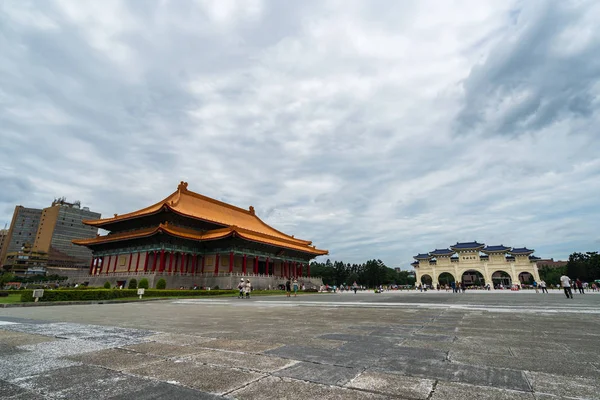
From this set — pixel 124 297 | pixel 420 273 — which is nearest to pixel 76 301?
pixel 124 297

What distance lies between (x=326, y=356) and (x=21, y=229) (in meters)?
139

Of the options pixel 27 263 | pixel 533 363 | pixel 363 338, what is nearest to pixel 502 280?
pixel 363 338

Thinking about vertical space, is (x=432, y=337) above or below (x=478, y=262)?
below

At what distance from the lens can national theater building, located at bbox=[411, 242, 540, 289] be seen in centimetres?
5669

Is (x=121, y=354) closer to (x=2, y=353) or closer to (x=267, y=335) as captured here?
(x=2, y=353)

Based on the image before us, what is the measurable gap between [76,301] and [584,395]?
2279 cm

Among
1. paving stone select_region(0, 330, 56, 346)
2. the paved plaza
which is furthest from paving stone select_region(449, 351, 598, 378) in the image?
paving stone select_region(0, 330, 56, 346)

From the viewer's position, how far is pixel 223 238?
128ft

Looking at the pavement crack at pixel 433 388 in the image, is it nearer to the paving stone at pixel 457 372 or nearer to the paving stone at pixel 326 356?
the paving stone at pixel 457 372

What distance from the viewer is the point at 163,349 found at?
4.27 m

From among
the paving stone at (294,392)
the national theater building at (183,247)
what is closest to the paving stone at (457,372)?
the paving stone at (294,392)

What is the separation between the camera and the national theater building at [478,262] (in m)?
56.7

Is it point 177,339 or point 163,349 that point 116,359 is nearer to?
point 163,349

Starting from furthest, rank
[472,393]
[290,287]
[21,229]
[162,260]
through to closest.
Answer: [21,229] < [290,287] < [162,260] < [472,393]
